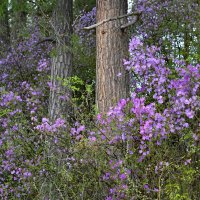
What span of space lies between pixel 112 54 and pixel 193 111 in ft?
6.95

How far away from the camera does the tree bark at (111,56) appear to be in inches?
239

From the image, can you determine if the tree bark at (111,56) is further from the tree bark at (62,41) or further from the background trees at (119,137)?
the tree bark at (62,41)

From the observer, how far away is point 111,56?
6.13 metres

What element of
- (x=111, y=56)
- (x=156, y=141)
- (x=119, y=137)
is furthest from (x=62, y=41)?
(x=156, y=141)

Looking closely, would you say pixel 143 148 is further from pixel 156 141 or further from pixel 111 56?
pixel 111 56

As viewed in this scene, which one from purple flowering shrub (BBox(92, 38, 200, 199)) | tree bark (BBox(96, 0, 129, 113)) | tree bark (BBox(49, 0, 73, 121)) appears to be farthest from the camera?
tree bark (BBox(49, 0, 73, 121))

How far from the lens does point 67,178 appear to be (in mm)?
4367

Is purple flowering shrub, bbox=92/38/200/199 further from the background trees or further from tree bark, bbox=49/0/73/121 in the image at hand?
tree bark, bbox=49/0/73/121

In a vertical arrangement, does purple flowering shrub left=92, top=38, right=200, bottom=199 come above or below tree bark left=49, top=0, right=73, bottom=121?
below

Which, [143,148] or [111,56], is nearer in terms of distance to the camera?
[143,148]

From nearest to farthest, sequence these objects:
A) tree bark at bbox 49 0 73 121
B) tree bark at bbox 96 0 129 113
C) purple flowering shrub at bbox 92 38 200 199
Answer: purple flowering shrub at bbox 92 38 200 199
tree bark at bbox 96 0 129 113
tree bark at bbox 49 0 73 121

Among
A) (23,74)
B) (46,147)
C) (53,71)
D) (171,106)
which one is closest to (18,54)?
(23,74)

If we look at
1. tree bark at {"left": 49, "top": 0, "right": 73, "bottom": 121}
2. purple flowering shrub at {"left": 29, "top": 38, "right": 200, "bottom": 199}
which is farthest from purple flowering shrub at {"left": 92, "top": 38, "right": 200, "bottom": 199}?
tree bark at {"left": 49, "top": 0, "right": 73, "bottom": 121}

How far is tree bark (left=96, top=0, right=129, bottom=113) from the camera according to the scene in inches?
239
